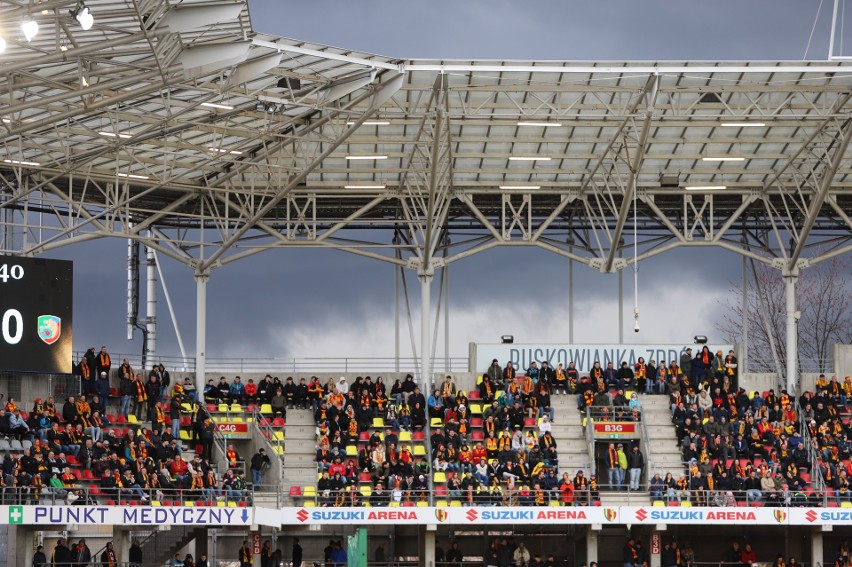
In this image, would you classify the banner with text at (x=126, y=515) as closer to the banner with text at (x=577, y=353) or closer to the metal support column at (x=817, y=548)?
the banner with text at (x=577, y=353)

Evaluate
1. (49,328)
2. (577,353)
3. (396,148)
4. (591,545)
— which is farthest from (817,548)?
(49,328)

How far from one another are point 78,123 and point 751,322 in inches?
Answer: 1539

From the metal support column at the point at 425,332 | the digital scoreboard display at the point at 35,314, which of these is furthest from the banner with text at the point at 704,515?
the digital scoreboard display at the point at 35,314

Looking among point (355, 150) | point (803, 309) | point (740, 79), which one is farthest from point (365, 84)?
point (803, 309)

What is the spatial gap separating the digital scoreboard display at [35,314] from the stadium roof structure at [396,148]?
1.77 meters

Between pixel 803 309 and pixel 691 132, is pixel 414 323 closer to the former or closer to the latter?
pixel 691 132

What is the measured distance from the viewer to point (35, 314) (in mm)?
43375

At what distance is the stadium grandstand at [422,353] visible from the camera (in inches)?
1598

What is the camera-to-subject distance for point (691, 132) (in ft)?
151

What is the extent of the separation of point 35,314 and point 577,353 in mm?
17833

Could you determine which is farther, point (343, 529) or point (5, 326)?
point (343, 529)

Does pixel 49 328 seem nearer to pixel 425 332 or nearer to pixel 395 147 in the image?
pixel 395 147

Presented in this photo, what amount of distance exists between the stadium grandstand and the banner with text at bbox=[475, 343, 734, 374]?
10 cm

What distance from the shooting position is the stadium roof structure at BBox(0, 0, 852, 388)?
36.4m
